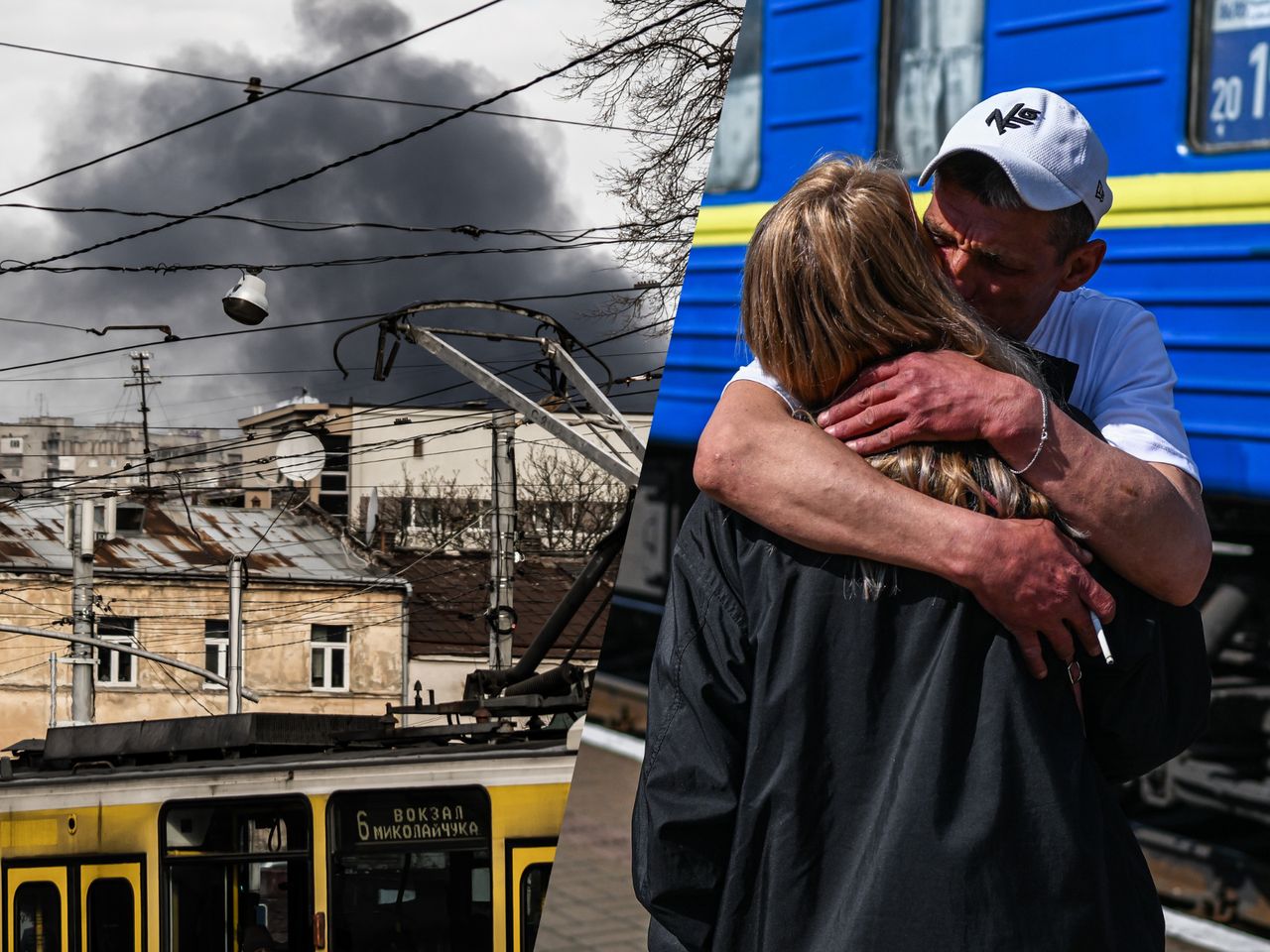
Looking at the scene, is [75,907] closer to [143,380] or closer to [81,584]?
[81,584]

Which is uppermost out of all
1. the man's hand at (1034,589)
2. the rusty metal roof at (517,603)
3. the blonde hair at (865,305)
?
the blonde hair at (865,305)

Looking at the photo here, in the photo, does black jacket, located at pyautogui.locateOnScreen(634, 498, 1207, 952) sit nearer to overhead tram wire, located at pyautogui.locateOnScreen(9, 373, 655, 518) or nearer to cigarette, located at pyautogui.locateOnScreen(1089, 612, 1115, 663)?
cigarette, located at pyautogui.locateOnScreen(1089, 612, 1115, 663)

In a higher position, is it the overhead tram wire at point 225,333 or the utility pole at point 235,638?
the overhead tram wire at point 225,333

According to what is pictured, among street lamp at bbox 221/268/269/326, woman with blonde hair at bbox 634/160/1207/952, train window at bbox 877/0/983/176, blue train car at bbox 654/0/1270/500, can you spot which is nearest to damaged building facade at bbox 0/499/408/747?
street lamp at bbox 221/268/269/326

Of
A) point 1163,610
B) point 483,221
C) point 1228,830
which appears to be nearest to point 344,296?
point 483,221

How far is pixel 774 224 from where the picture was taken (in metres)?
1.20

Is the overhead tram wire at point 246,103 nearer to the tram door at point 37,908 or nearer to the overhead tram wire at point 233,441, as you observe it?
the overhead tram wire at point 233,441

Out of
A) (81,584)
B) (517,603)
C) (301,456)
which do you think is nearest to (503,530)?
(517,603)

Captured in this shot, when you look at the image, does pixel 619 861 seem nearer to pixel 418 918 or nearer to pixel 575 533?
pixel 575 533

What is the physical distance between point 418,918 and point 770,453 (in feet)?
11.3

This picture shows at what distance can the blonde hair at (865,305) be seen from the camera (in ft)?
3.86

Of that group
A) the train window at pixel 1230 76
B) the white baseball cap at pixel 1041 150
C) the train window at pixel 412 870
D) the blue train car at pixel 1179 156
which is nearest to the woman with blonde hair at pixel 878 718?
the white baseball cap at pixel 1041 150

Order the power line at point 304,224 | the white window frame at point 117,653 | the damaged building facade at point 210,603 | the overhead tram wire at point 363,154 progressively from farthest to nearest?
the white window frame at point 117,653 → the damaged building facade at point 210,603 → the power line at point 304,224 → the overhead tram wire at point 363,154

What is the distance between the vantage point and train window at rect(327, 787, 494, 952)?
4.35 m
